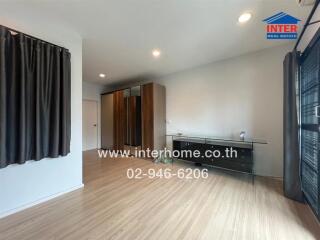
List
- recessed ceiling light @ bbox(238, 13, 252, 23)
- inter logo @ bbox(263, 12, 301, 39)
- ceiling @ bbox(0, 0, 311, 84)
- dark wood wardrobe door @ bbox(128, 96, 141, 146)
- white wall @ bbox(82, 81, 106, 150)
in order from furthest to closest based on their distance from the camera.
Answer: white wall @ bbox(82, 81, 106, 150) → dark wood wardrobe door @ bbox(128, 96, 141, 146) → inter logo @ bbox(263, 12, 301, 39) → recessed ceiling light @ bbox(238, 13, 252, 23) → ceiling @ bbox(0, 0, 311, 84)

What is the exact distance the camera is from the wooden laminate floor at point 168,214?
1.58m

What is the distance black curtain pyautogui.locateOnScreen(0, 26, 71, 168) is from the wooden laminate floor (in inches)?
30.3

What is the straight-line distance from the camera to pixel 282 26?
2447 mm

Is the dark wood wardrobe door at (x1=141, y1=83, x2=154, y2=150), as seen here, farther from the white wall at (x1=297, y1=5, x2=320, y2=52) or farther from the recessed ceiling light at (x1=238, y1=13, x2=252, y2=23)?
the white wall at (x1=297, y1=5, x2=320, y2=52)

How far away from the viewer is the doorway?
18.7ft

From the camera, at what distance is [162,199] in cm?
225


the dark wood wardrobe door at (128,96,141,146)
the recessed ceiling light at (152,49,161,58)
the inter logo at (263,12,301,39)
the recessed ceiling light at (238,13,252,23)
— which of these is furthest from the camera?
the dark wood wardrobe door at (128,96,141,146)

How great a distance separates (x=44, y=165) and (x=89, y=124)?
385 cm

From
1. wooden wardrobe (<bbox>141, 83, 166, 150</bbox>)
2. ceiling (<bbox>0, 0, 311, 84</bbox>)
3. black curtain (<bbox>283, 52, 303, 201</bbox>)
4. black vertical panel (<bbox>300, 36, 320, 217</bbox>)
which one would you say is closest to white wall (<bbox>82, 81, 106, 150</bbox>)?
ceiling (<bbox>0, 0, 311, 84</bbox>)

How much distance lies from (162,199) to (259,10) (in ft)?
9.79

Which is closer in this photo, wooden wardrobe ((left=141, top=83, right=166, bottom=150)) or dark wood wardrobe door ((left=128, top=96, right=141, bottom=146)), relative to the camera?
wooden wardrobe ((left=141, top=83, right=166, bottom=150))

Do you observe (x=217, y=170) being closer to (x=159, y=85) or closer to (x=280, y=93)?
(x=280, y=93)

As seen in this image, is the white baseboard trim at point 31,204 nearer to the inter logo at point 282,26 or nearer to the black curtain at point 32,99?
the black curtain at point 32,99

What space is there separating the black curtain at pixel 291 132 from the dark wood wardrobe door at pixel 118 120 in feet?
13.8
